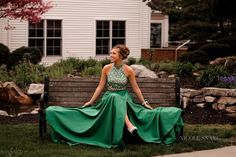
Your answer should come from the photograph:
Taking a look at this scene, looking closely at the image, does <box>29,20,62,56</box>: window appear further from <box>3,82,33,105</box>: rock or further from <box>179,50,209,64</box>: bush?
<box>3,82,33,105</box>: rock

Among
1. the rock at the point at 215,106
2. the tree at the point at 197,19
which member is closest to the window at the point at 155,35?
the tree at the point at 197,19

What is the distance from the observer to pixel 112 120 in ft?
26.8

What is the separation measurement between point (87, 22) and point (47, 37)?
2.21 m

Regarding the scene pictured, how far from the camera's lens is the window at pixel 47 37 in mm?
25266

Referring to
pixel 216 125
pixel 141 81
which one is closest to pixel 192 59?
pixel 216 125

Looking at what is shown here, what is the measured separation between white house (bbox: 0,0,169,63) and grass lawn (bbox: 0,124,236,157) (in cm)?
1545

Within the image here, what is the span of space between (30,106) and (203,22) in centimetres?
1373

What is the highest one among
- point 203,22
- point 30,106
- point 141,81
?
point 203,22

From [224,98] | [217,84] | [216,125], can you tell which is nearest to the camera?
A: [216,125]

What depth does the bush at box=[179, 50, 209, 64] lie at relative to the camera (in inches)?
890

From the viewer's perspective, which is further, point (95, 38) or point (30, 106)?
point (95, 38)

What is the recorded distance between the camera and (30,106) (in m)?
15.0

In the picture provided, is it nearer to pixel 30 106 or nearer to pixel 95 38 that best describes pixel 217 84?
pixel 30 106

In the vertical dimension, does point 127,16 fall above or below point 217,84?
above
